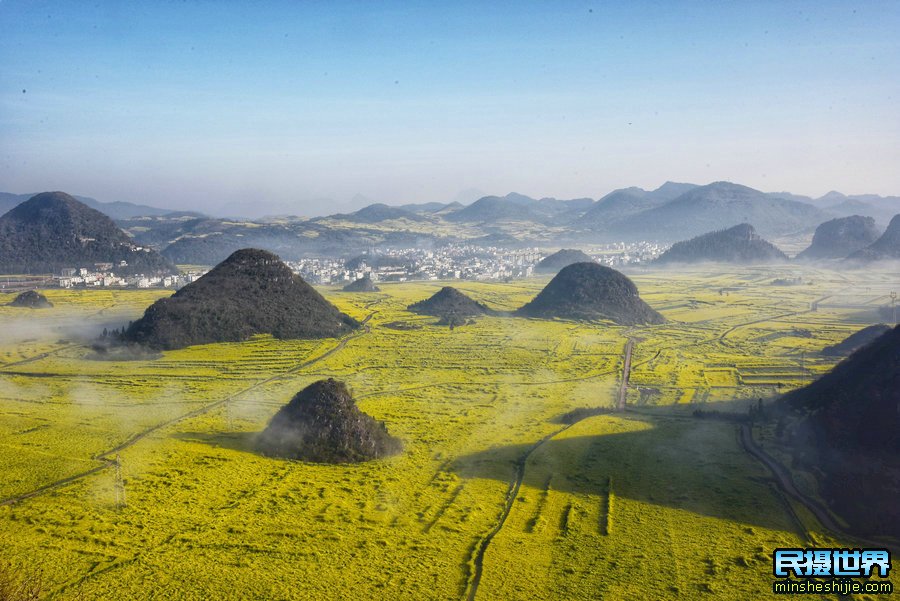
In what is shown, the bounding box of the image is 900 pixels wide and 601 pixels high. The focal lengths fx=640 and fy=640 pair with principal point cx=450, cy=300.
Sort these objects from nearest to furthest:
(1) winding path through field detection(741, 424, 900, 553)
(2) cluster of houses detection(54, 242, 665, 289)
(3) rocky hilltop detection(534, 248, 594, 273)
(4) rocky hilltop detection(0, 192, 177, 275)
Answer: (1) winding path through field detection(741, 424, 900, 553) → (2) cluster of houses detection(54, 242, 665, 289) → (4) rocky hilltop detection(0, 192, 177, 275) → (3) rocky hilltop detection(534, 248, 594, 273)

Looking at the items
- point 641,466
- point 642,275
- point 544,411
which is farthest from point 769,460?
point 642,275

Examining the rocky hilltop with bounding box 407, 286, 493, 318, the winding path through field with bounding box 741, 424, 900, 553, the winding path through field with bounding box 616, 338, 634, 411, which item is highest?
the rocky hilltop with bounding box 407, 286, 493, 318

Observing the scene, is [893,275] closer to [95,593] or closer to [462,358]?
[462,358]

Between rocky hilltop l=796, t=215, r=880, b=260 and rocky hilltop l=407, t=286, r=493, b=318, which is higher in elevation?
rocky hilltop l=796, t=215, r=880, b=260

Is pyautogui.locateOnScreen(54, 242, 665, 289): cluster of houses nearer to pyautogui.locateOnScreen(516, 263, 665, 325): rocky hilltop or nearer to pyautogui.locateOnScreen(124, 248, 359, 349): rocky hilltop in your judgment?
pyautogui.locateOnScreen(124, 248, 359, 349): rocky hilltop

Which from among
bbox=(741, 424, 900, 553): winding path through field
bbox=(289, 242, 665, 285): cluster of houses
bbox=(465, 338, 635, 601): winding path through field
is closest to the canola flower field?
bbox=(465, 338, 635, 601): winding path through field

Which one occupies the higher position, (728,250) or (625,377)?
(728,250)

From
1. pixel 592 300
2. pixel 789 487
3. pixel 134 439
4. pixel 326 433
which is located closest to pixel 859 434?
pixel 789 487

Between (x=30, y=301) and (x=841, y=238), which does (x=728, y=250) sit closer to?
(x=841, y=238)
